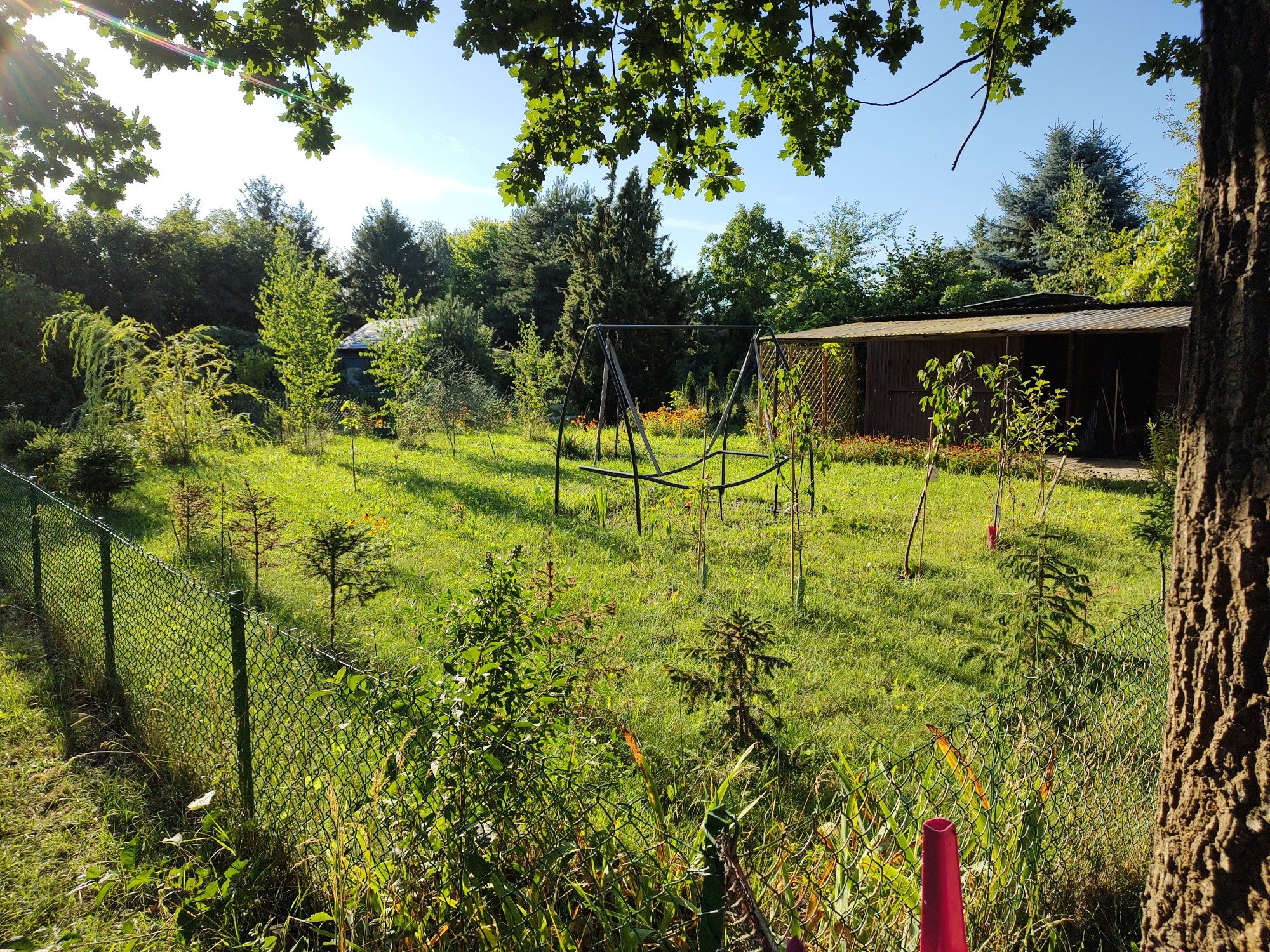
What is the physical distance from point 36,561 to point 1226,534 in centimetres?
630

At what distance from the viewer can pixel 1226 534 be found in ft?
4.97

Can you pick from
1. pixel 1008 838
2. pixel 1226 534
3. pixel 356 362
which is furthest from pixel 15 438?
pixel 356 362

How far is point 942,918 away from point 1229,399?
3.83 ft

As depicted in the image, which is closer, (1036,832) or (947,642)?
(1036,832)

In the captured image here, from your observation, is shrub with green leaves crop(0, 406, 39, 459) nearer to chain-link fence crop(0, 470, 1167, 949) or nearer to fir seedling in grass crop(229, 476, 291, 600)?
fir seedling in grass crop(229, 476, 291, 600)

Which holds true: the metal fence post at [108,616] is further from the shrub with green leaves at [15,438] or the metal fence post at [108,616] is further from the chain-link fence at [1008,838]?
the shrub with green leaves at [15,438]

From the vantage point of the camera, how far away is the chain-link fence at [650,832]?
5.81ft

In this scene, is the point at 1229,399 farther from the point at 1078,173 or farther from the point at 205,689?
the point at 1078,173

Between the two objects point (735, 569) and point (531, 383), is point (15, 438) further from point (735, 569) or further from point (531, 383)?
point (735, 569)

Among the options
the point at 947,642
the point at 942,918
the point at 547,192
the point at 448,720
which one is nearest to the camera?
the point at 942,918

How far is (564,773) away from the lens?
1.96 metres

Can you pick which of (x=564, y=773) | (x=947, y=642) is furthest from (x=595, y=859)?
(x=947, y=642)

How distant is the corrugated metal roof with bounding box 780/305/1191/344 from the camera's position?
39.4 feet

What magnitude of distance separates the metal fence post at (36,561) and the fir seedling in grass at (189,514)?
42.6 inches
